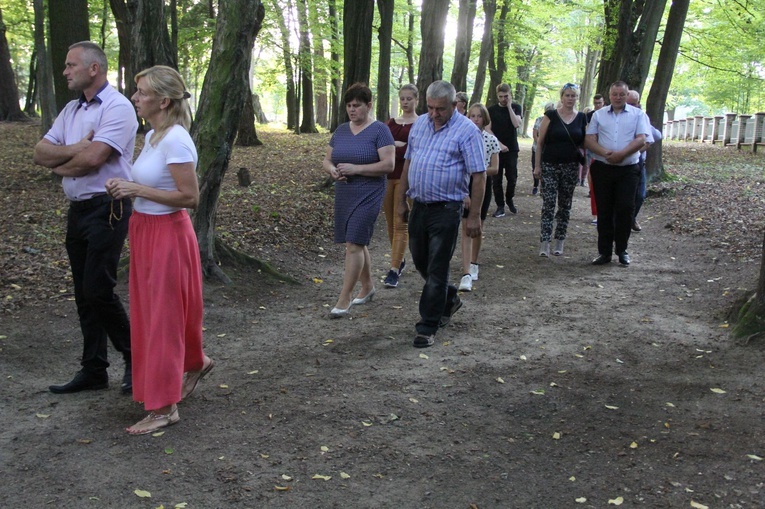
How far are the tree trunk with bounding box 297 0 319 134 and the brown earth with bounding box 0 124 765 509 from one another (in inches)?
737

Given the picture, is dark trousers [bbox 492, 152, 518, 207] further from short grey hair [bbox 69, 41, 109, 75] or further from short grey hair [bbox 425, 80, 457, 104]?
short grey hair [bbox 69, 41, 109, 75]

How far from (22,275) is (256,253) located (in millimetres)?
2808

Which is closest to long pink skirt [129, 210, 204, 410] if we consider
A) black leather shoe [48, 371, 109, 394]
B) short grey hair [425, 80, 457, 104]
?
black leather shoe [48, 371, 109, 394]

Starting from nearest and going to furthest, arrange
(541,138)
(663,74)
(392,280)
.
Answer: (392,280), (541,138), (663,74)

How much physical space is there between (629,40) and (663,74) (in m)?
1.57

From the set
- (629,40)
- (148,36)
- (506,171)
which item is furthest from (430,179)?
(629,40)

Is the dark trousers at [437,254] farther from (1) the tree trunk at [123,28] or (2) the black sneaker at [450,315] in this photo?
(1) the tree trunk at [123,28]

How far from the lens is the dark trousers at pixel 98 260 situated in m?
4.68

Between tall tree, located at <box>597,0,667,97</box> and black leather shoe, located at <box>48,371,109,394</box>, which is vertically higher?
tall tree, located at <box>597,0,667,97</box>

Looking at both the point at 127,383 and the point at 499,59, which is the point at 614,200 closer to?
the point at 127,383

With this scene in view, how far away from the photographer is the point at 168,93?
424 cm

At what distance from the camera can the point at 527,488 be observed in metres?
3.87

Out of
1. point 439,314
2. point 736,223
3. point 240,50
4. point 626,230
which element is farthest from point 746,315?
point 736,223

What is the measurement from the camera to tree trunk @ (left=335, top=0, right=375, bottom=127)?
14766mm
